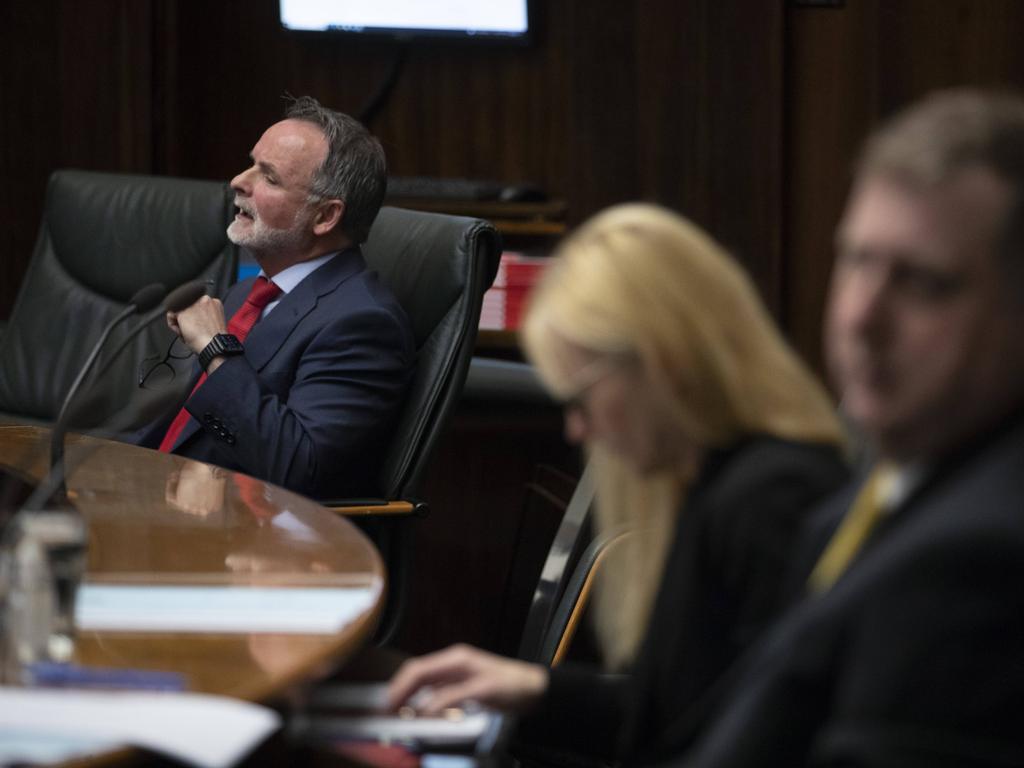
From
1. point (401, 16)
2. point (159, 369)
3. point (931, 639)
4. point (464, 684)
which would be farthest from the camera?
point (401, 16)

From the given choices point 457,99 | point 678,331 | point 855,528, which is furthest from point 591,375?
point 457,99

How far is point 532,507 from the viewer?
3.61m

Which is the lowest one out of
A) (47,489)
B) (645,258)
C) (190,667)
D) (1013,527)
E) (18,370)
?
(18,370)

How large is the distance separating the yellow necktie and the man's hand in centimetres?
168

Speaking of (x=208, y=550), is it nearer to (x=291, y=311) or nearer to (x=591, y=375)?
(x=591, y=375)

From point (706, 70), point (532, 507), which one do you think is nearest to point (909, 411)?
point (532, 507)

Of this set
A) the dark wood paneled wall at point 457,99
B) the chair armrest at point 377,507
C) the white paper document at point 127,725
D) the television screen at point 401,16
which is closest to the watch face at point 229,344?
the chair armrest at point 377,507

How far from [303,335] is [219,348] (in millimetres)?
152

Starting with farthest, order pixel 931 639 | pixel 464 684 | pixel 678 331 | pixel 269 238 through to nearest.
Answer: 1. pixel 269 238
2. pixel 464 684
3. pixel 678 331
4. pixel 931 639

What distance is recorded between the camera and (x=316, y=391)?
8.25 feet

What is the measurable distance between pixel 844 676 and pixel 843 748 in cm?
4

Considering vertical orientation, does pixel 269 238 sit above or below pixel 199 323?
above

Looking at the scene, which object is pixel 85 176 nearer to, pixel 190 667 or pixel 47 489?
pixel 47 489

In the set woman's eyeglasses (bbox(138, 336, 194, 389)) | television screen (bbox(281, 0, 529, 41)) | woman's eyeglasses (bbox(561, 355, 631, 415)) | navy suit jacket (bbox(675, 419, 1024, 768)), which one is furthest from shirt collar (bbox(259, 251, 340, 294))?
television screen (bbox(281, 0, 529, 41))
